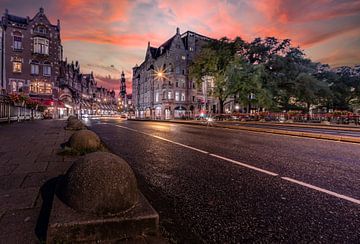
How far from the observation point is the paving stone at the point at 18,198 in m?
2.95

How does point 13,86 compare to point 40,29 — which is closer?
point 13,86

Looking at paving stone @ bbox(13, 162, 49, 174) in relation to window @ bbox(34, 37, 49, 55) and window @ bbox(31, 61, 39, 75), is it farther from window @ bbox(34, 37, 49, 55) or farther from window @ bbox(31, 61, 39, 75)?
window @ bbox(34, 37, 49, 55)

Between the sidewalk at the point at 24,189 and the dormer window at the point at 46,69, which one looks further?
the dormer window at the point at 46,69

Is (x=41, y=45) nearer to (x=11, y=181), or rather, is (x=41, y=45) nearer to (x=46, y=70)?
(x=46, y=70)

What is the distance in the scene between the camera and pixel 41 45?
44.4 meters

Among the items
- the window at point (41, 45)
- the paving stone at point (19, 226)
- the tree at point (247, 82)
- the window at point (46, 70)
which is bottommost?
the paving stone at point (19, 226)

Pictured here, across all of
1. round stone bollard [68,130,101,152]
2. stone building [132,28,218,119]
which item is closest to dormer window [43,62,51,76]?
stone building [132,28,218,119]

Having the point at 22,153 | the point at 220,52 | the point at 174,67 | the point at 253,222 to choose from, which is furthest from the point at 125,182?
the point at 174,67

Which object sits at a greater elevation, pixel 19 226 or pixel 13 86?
pixel 13 86

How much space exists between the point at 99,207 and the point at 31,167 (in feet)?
12.3

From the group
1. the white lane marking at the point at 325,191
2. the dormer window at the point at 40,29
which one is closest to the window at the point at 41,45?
the dormer window at the point at 40,29

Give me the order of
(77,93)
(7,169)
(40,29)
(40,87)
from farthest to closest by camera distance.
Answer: (77,93) → (40,29) → (40,87) → (7,169)

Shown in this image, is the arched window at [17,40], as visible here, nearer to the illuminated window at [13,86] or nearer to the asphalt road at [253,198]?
the illuminated window at [13,86]

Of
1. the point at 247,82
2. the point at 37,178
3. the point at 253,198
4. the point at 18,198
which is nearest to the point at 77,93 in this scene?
the point at 247,82
